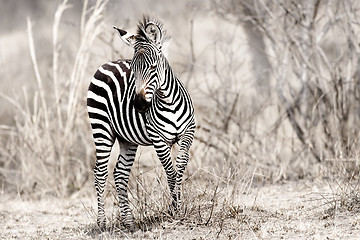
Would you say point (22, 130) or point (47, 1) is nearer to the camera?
point (22, 130)

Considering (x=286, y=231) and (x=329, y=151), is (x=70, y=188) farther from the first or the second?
(x=286, y=231)

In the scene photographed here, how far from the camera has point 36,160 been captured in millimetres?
10031

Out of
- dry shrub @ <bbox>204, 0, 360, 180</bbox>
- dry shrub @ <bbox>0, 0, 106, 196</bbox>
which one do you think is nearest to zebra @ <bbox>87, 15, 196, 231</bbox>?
dry shrub @ <bbox>204, 0, 360, 180</bbox>

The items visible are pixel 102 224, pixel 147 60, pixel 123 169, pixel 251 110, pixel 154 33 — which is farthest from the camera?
pixel 251 110

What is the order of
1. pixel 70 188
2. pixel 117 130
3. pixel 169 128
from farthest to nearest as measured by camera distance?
pixel 70 188, pixel 117 130, pixel 169 128

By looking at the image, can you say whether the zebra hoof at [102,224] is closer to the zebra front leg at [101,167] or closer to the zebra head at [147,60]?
the zebra front leg at [101,167]

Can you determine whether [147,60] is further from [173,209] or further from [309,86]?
[309,86]

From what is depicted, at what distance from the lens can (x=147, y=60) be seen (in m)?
5.34

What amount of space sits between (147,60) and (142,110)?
1.44ft

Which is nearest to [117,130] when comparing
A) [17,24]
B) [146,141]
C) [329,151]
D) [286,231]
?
[146,141]

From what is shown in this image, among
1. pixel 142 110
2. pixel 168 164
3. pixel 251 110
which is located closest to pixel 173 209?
pixel 168 164

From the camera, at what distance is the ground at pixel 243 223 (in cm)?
550

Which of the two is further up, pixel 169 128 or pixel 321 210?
pixel 169 128

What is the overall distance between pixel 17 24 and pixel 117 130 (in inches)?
683
